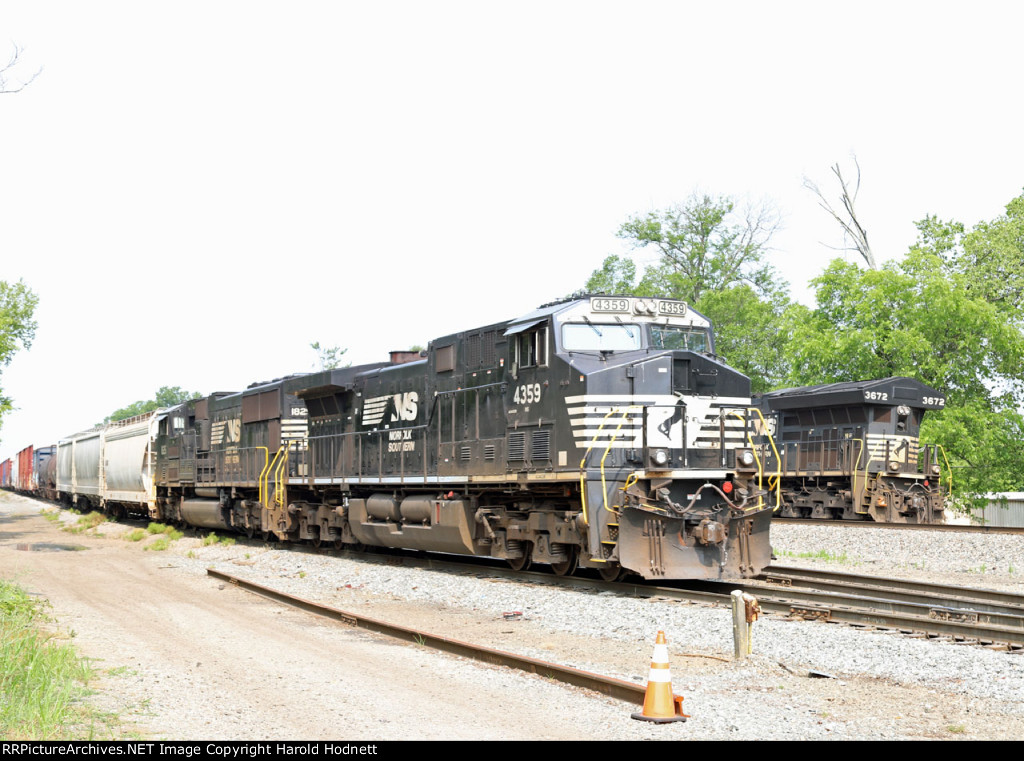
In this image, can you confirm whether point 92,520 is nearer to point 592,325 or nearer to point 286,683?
point 592,325

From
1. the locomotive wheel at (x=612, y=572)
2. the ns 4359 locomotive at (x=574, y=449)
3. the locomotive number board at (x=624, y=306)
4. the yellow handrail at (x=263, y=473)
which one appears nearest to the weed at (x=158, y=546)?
the yellow handrail at (x=263, y=473)

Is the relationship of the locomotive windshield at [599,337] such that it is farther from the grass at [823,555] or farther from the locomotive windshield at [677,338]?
the grass at [823,555]

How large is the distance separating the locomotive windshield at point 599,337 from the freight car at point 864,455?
1321cm

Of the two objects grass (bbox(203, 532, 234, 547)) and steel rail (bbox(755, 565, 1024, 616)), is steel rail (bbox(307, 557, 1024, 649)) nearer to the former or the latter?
steel rail (bbox(755, 565, 1024, 616))

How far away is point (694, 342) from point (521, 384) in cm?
253

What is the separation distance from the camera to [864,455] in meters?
26.8

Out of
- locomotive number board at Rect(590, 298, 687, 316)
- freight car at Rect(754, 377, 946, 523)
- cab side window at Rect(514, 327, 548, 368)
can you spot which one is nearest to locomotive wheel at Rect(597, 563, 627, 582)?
cab side window at Rect(514, 327, 548, 368)

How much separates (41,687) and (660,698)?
4359mm

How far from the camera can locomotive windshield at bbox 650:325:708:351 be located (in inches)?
556

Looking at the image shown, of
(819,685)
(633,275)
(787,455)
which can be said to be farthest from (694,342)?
(633,275)

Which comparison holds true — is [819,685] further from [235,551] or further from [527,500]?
[235,551]

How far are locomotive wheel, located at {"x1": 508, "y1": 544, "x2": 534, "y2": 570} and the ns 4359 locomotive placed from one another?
37 millimetres

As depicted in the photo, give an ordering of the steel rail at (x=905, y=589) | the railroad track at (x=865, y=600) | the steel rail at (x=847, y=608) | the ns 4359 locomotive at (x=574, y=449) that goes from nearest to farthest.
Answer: the steel rail at (x=847, y=608) → the railroad track at (x=865, y=600) → the steel rail at (x=905, y=589) → the ns 4359 locomotive at (x=574, y=449)

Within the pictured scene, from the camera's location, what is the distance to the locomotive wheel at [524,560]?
1569cm
